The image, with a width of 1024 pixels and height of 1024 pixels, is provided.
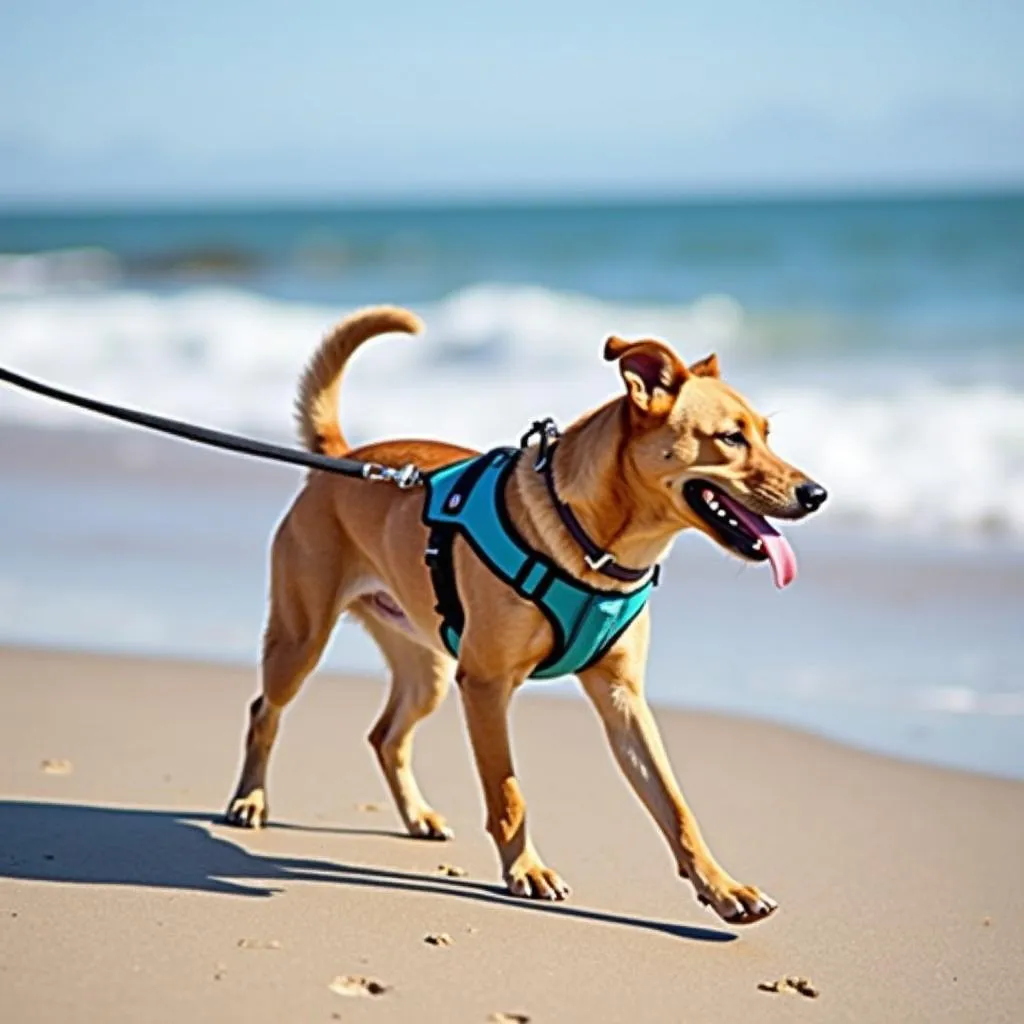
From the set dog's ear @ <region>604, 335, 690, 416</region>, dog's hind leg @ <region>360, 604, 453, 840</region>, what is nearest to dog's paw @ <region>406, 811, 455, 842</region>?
dog's hind leg @ <region>360, 604, 453, 840</region>

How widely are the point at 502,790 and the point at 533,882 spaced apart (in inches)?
8.8

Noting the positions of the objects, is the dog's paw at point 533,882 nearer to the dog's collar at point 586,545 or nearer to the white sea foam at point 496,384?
the dog's collar at point 586,545

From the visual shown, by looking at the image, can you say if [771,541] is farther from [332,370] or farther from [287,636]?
[332,370]

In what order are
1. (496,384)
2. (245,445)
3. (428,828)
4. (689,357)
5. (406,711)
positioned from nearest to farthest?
(245,445) → (428,828) → (406,711) → (496,384) → (689,357)

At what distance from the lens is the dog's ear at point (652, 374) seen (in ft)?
13.4

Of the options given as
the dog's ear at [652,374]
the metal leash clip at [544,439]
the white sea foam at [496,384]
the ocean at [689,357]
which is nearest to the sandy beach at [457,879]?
the ocean at [689,357]

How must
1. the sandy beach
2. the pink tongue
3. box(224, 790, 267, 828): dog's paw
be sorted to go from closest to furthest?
the sandy beach < the pink tongue < box(224, 790, 267, 828): dog's paw

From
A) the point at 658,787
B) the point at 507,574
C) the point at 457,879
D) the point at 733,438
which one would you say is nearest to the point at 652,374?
the point at 733,438

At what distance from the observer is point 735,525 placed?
4.07 meters

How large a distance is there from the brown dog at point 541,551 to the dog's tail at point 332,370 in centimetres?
1

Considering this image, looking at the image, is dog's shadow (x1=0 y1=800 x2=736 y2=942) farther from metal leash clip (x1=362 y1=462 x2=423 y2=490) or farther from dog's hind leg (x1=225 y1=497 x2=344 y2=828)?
metal leash clip (x1=362 y1=462 x2=423 y2=490)

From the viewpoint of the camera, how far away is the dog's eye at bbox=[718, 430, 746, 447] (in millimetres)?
4070

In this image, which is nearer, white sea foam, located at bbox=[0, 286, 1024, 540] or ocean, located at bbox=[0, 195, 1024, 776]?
ocean, located at bbox=[0, 195, 1024, 776]

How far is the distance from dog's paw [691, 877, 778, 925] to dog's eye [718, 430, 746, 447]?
98 cm
